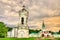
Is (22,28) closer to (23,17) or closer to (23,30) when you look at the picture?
(23,30)

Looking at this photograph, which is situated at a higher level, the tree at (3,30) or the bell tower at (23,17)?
the bell tower at (23,17)

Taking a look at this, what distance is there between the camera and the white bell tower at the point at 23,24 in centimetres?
418

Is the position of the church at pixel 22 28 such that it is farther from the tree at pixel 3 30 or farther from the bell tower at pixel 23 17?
the tree at pixel 3 30

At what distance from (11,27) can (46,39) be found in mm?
708

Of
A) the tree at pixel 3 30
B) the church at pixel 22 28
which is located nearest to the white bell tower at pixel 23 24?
the church at pixel 22 28

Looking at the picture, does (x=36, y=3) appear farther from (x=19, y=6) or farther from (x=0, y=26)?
(x=0, y=26)

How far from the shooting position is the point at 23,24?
422cm

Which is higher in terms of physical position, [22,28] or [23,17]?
[23,17]

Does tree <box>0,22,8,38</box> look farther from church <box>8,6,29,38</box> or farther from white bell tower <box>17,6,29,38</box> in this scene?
white bell tower <box>17,6,29,38</box>

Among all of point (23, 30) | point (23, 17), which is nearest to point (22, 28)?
point (23, 30)

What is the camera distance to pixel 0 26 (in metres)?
4.17

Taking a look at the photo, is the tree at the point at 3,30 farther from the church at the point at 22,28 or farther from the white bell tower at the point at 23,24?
the white bell tower at the point at 23,24

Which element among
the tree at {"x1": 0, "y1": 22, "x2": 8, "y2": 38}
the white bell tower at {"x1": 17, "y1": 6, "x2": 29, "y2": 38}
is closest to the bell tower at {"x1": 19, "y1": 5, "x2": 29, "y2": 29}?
the white bell tower at {"x1": 17, "y1": 6, "x2": 29, "y2": 38}

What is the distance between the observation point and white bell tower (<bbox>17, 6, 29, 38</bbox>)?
13.7 ft
